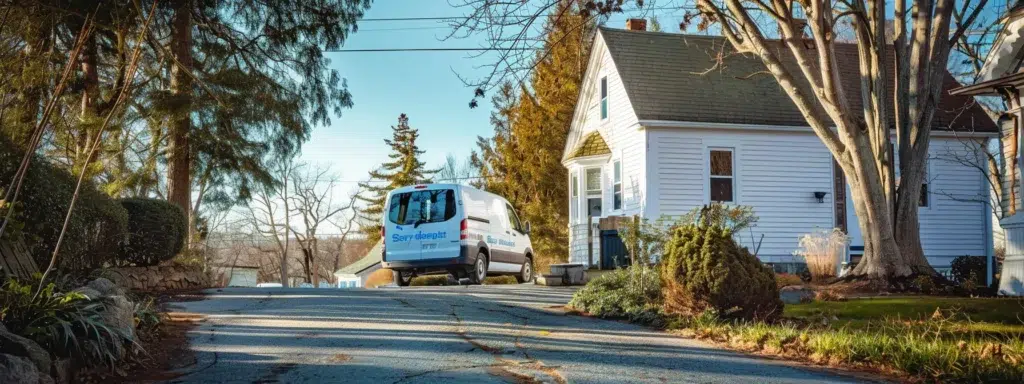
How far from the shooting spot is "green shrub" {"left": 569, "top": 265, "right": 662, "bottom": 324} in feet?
32.3

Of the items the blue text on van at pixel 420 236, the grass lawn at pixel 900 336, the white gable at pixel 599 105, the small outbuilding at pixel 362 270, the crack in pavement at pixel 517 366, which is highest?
the white gable at pixel 599 105

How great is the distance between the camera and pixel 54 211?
972 centimetres

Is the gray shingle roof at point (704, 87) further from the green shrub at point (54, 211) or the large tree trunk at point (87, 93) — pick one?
the green shrub at point (54, 211)

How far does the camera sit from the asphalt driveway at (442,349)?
19.6ft


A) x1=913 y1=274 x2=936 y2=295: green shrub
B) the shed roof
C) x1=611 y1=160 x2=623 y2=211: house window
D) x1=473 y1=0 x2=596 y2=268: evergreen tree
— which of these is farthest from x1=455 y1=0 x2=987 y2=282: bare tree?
the shed roof

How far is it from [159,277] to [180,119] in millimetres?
3559

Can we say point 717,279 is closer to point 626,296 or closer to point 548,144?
point 626,296

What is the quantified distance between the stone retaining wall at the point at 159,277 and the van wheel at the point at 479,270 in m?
5.18

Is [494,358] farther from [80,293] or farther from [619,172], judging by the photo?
[619,172]

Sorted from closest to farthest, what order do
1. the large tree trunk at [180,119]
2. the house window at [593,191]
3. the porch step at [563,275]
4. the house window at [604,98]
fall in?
the large tree trunk at [180,119]
the porch step at [563,275]
the house window at [604,98]
the house window at [593,191]

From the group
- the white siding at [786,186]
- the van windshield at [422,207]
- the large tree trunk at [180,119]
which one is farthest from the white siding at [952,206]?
the large tree trunk at [180,119]

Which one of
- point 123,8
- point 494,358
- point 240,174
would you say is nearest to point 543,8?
point 123,8

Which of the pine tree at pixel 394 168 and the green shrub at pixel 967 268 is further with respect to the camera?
the pine tree at pixel 394 168

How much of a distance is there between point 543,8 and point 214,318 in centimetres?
630
